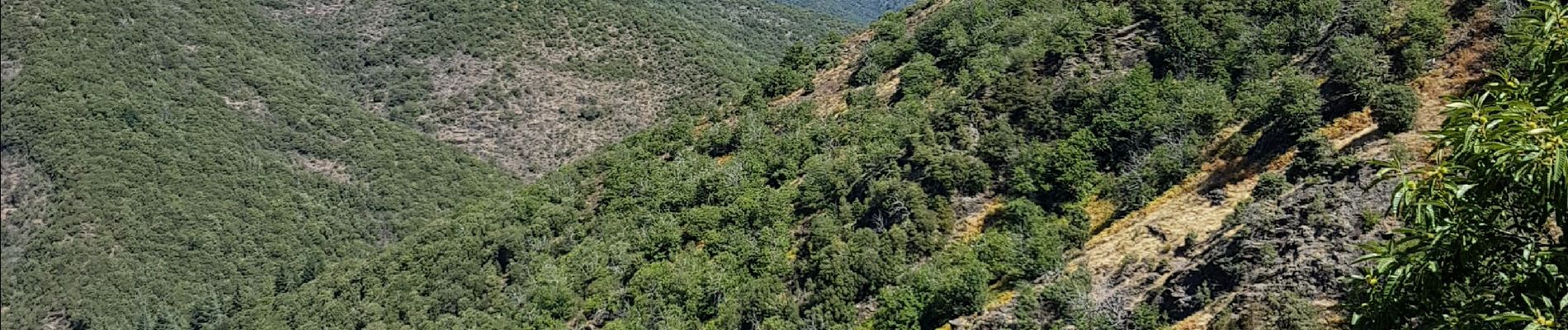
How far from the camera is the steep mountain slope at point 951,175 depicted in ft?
87.3

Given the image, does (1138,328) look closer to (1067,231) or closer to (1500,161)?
(1067,231)

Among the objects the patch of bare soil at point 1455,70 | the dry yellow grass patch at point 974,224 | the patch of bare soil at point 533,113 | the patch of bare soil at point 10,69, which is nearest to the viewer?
the patch of bare soil at point 1455,70

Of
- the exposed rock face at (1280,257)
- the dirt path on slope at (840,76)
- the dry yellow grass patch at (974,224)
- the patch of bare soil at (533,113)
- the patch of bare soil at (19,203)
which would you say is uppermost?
the exposed rock face at (1280,257)

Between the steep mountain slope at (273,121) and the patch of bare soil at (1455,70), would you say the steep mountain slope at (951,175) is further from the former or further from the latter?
the steep mountain slope at (273,121)

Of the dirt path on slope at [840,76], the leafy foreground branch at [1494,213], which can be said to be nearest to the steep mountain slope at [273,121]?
the dirt path on slope at [840,76]

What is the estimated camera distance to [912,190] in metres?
34.6

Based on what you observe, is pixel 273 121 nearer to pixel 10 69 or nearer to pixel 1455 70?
pixel 10 69

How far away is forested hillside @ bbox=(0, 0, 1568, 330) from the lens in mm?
7531

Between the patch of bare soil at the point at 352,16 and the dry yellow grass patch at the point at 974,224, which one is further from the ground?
the dry yellow grass patch at the point at 974,224

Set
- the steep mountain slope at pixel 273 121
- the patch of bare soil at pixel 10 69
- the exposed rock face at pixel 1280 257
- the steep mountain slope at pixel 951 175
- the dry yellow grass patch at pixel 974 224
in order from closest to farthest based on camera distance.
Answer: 1. the exposed rock face at pixel 1280 257
2. the steep mountain slope at pixel 951 175
3. the dry yellow grass patch at pixel 974 224
4. the steep mountain slope at pixel 273 121
5. the patch of bare soil at pixel 10 69

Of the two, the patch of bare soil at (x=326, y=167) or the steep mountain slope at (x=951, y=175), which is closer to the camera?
the steep mountain slope at (x=951, y=175)

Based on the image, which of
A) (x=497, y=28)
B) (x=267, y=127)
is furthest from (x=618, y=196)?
(x=497, y=28)

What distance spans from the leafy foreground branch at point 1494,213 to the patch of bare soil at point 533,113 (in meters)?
101

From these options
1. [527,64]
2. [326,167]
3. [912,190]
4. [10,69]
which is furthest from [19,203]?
[912,190]
